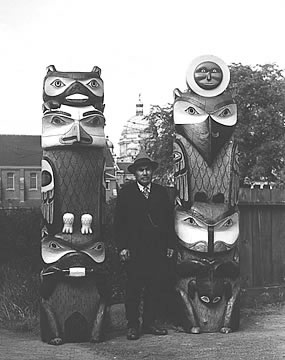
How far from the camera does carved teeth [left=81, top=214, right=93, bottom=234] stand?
725 cm

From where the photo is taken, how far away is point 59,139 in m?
7.28

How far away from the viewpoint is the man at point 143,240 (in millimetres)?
7430

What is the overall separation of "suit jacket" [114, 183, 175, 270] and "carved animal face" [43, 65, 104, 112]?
1124 millimetres

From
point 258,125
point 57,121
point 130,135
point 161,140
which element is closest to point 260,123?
point 258,125

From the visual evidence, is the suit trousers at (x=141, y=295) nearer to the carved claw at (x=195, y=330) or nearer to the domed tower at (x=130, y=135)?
the carved claw at (x=195, y=330)

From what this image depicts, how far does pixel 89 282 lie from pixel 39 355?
0.99 m

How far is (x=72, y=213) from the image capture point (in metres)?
7.26

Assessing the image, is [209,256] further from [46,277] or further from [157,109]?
[157,109]

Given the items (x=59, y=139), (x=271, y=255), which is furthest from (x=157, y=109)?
(x=59, y=139)

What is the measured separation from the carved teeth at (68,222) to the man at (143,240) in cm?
57

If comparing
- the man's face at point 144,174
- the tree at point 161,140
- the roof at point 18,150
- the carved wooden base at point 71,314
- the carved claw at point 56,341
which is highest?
the roof at point 18,150

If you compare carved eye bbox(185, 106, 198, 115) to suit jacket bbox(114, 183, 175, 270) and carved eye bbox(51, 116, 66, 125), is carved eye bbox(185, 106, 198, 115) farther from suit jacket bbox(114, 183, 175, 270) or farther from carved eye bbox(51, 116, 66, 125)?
carved eye bbox(51, 116, 66, 125)

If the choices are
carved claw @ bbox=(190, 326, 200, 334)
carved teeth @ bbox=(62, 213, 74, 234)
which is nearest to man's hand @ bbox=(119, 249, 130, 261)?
carved teeth @ bbox=(62, 213, 74, 234)

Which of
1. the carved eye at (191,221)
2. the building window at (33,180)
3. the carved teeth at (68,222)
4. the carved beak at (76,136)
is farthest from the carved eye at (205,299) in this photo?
the building window at (33,180)
